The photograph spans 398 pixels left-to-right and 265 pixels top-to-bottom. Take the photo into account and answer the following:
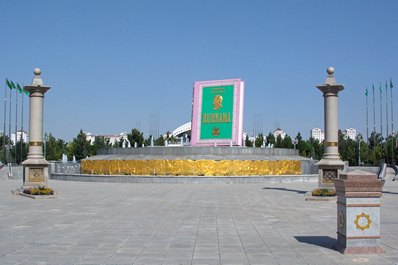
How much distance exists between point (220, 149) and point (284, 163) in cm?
407

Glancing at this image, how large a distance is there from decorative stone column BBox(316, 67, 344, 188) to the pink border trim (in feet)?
45.2

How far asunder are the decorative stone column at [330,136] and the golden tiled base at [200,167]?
1098cm

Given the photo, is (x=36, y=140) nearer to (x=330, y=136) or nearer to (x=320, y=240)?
(x=330, y=136)

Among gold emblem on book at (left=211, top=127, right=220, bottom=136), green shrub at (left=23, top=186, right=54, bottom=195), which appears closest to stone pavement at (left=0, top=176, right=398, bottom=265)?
green shrub at (left=23, top=186, right=54, bottom=195)

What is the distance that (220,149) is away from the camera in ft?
98.8

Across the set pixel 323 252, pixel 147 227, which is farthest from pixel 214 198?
pixel 323 252

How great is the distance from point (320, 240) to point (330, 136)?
9980 mm

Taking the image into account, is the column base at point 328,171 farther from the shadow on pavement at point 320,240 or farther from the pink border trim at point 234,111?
the pink border trim at point 234,111

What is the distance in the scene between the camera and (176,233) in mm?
9211

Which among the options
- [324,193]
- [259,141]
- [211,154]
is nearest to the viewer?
[324,193]

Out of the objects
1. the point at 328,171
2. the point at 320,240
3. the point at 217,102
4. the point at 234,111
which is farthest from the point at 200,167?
the point at 320,240

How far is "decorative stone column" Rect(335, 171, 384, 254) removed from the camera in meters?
7.24

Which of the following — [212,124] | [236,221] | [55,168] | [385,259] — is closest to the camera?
[385,259]

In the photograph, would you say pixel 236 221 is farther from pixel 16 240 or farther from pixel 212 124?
pixel 212 124
